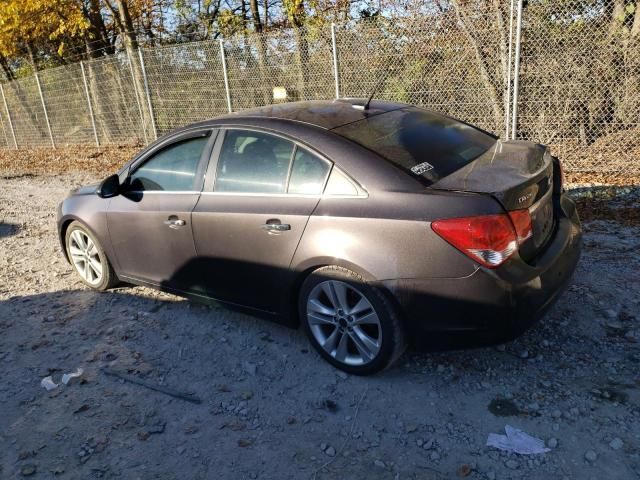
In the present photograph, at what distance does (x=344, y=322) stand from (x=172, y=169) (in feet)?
6.24

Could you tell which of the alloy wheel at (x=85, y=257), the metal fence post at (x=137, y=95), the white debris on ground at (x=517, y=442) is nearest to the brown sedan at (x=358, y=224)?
the white debris on ground at (x=517, y=442)

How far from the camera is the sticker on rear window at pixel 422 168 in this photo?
3.08 meters

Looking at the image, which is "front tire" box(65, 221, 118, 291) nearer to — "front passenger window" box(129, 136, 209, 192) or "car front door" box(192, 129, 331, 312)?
"front passenger window" box(129, 136, 209, 192)

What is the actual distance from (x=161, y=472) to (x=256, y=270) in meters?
1.36

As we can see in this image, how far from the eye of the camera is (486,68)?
7617 millimetres

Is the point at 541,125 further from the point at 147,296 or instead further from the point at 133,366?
the point at 133,366

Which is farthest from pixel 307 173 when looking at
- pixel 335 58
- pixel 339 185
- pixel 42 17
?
pixel 42 17

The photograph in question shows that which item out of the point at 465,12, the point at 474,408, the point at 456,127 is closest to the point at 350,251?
the point at 474,408

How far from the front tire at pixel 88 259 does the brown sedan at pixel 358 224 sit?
1.81 ft

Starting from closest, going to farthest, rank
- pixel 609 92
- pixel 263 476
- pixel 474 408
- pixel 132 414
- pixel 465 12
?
1. pixel 263 476
2. pixel 474 408
3. pixel 132 414
4. pixel 609 92
5. pixel 465 12

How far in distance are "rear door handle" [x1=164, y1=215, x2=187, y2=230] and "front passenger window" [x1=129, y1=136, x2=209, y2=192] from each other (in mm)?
229

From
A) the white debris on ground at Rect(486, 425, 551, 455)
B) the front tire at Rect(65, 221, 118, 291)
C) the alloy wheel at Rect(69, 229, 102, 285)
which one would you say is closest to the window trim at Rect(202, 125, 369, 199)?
the white debris on ground at Rect(486, 425, 551, 455)

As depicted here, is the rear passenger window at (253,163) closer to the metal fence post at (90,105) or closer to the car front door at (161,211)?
the car front door at (161,211)

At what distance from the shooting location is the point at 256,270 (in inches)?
140
